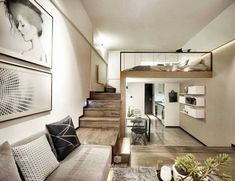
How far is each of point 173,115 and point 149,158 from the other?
575cm

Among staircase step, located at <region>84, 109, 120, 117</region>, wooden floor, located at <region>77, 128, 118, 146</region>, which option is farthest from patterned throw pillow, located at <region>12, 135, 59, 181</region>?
staircase step, located at <region>84, 109, 120, 117</region>

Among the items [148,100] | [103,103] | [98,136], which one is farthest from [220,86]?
[148,100]

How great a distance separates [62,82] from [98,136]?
3.93 feet

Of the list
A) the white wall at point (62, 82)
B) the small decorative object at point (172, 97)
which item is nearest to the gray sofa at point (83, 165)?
the white wall at point (62, 82)

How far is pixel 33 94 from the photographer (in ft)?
7.41

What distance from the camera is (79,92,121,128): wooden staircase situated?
4.48 meters

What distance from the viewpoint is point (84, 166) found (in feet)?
6.78

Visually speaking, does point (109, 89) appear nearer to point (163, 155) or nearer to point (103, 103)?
point (103, 103)

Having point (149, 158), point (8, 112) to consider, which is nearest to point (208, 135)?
point (149, 158)

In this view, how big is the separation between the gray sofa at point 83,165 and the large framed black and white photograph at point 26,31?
35.4 inches

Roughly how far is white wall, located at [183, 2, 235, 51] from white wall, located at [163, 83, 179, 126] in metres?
2.40

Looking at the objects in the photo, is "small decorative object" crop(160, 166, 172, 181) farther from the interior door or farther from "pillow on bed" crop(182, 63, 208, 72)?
the interior door

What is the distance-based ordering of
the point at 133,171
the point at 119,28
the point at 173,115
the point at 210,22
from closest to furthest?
the point at 133,171, the point at 210,22, the point at 119,28, the point at 173,115

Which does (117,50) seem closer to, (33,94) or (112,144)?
(112,144)
